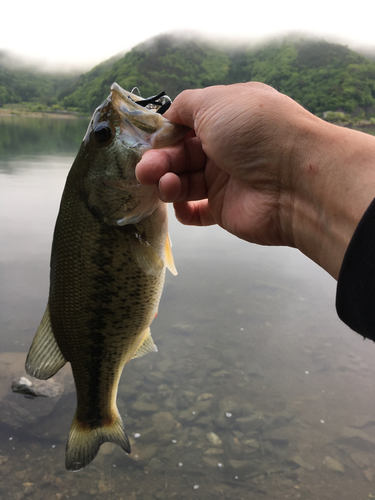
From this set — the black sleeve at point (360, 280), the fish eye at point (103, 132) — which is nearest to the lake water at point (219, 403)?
the black sleeve at point (360, 280)

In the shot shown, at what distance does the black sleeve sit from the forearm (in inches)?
7.8

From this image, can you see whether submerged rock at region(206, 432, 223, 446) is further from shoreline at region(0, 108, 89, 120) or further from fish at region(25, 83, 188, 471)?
shoreline at region(0, 108, 89, 120)

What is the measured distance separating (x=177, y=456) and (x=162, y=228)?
269 centimetres

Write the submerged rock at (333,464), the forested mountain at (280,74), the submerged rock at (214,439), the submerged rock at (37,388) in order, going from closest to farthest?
the submerged rock at (333,464)
the submerged rock at (214,439)
the submerged rock at (37,388)
the forested mountain at (280,74)

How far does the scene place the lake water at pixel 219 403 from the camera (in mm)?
3279

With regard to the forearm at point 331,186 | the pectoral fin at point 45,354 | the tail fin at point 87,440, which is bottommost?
the tail fin at point 87,440

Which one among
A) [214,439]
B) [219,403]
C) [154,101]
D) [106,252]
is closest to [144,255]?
[106,252]

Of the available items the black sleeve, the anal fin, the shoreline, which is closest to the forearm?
the black sleeve

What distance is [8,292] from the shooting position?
6.17 metres

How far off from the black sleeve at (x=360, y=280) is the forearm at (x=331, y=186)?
0.65 ft

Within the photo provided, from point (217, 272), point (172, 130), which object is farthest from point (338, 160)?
point (217, 272)

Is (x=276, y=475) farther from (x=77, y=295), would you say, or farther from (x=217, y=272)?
(x=217, y=272)

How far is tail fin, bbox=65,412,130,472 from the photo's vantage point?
204 centimetres

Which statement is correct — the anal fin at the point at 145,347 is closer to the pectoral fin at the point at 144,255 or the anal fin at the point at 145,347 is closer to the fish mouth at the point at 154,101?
the pectoral fin at the point at 144,255
